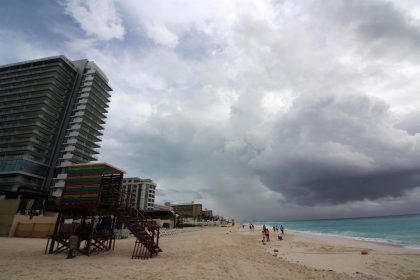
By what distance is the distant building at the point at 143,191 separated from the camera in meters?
131

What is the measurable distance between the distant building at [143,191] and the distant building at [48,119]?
38316 mm

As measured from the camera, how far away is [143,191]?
13338 cm

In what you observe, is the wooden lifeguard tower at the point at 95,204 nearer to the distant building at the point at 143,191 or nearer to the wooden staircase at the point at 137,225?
the wooden staircase at the point at 137,225

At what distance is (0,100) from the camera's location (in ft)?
315

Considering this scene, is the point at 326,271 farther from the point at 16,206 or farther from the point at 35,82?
the point at 35,82

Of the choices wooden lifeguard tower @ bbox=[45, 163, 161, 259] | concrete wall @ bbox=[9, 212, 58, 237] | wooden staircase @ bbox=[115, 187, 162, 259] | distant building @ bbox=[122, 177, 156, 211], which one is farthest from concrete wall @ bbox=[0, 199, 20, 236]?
distant building @ bbox=[122, 177, 156, 211]

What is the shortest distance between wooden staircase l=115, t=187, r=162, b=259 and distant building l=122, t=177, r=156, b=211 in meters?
117

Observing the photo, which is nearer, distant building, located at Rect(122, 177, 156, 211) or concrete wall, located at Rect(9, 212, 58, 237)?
concrete wall, located at Rect(9, 212, 58, 237)

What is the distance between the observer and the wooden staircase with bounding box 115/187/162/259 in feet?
55.1

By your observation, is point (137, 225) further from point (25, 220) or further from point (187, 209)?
point (187, 209)

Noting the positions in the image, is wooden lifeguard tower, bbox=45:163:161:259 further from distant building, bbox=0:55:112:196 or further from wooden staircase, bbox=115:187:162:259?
distant building, bbox=0:55:112:196

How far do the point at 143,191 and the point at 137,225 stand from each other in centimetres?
12142

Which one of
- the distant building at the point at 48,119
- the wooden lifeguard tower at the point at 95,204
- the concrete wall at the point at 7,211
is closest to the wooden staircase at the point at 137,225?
the wooden lifeguard tower at the point at 95,204

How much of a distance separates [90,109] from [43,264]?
323ft
